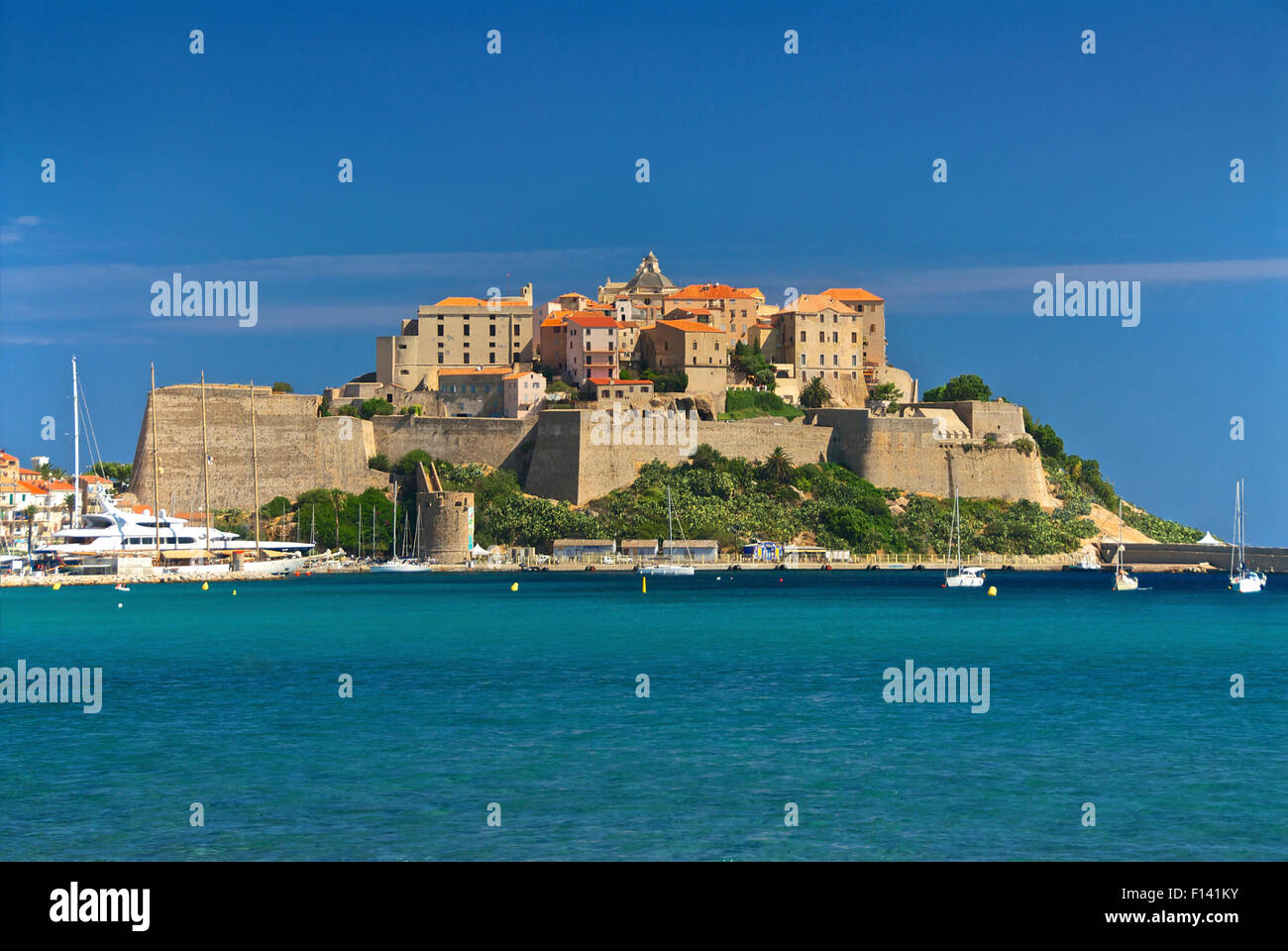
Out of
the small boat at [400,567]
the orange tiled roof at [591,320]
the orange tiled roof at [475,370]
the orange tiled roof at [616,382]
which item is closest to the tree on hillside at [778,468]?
the orange tiled roof at [616,382]

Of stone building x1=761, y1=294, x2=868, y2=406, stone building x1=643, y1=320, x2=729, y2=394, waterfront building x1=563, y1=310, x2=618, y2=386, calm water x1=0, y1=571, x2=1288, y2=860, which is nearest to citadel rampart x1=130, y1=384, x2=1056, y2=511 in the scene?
stone building x1=643, y1=320, x2=729, y2=394

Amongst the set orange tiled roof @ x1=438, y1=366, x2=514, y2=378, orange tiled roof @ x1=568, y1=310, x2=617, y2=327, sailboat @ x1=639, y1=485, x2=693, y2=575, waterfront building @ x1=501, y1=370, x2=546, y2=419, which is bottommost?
sailboat @ x1=639, y1=485, x2=693, y2=575

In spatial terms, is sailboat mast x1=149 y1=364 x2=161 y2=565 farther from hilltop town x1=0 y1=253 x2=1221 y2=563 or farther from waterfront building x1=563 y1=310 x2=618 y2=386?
waterfront building x1=563 y1=310 x2=618 y2=386

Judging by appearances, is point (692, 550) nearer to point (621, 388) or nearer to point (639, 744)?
point (621, 388)

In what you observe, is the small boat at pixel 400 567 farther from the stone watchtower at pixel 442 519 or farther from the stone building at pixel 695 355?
the stone building at pixel 695 355

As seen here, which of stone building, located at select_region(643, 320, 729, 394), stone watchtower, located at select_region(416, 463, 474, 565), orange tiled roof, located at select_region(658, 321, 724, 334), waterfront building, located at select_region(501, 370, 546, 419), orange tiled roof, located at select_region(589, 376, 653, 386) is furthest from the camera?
orange tiled roof, located at select_region(658, 321, 724, 334)
